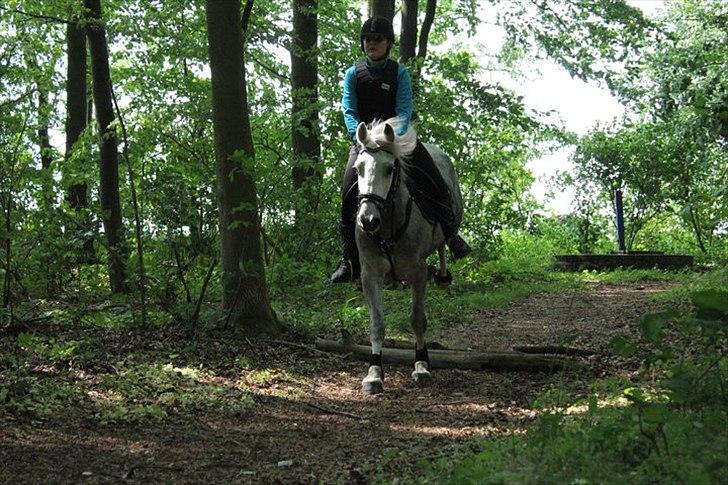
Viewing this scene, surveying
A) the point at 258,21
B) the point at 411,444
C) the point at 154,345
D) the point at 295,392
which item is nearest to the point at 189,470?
the point at 411,444

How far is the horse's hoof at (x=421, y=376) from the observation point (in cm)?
763

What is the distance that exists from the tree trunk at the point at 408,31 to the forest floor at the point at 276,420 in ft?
30.1

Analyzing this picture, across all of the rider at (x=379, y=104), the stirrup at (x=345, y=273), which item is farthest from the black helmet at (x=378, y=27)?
the stirrup at (x=345, y=273)

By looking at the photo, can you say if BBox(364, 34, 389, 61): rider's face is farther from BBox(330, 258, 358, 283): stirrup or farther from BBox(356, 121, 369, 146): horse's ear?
BBox(330, 258, 358, 283): stirrup

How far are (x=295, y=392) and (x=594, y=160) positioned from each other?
16.8 metres

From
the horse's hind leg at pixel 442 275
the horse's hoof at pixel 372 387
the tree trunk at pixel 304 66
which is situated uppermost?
the tree trunk at pixel 304 66

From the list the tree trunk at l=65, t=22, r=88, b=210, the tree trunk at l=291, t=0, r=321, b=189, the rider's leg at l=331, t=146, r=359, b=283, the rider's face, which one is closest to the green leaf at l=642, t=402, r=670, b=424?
the rider's leg at l=331, t=146, r=359, b=283

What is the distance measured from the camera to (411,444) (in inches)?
215

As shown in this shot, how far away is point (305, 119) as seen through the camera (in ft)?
39.1

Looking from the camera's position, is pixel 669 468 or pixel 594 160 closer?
pixel 669 468

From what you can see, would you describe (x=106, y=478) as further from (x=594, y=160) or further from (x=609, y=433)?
(x=594, y=160)

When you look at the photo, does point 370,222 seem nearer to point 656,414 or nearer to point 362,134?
point 362,134

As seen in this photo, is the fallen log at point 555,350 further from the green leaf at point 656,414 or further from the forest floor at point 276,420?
the green leaf at point 656,414

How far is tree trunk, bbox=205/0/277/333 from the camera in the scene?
28.5ft
